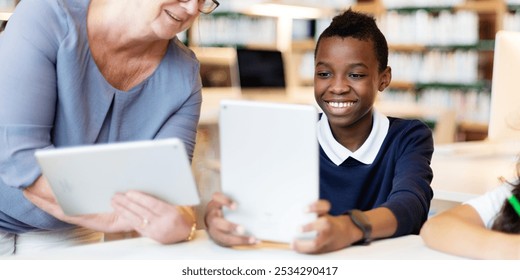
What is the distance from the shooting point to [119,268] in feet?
2.94

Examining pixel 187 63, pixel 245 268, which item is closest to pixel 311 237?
pixel 245 268

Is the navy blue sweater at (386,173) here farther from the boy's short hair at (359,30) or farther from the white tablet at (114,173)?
the white tablet at (114,173)

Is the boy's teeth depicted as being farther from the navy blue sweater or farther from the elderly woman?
the elderly woman

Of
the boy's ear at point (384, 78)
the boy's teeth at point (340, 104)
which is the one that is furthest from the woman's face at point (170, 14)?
the boy's ear at point (384, 78)

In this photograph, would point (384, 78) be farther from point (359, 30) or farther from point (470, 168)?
point (470, 168)

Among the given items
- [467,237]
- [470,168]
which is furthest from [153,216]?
[470,168]

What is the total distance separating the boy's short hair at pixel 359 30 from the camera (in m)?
1.30

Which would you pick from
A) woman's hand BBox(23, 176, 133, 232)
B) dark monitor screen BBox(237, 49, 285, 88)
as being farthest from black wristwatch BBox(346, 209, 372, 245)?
dark monitor screen BBox(237, 49, 285, 88)

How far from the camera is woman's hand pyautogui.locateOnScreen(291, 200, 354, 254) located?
88 cm

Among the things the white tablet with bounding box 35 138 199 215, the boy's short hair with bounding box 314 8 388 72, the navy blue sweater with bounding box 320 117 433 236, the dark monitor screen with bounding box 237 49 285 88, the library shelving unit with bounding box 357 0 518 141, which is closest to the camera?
the white tablet with bounding box 35 138 199 215

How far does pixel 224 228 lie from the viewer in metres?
0.94

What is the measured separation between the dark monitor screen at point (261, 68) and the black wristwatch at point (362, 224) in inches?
88.5

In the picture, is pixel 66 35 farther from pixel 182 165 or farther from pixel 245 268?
pixel 245 268

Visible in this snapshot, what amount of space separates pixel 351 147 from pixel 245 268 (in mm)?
496
